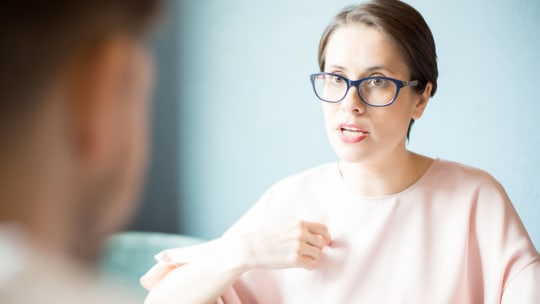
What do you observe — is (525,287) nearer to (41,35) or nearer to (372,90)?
(372,90)

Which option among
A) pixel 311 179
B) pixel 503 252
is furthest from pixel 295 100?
pixel 503 252

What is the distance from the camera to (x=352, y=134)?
4.75 ft

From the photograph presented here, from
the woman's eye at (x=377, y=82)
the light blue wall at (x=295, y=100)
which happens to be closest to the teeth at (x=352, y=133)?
the woman's eye at (x=377, y=82)

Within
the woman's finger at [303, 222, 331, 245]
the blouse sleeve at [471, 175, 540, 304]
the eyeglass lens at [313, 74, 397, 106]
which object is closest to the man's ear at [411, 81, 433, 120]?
the eyeglass lens at [313, 74, 397, 106]

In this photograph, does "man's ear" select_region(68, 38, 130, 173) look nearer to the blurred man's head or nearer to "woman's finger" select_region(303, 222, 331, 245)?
the blurred man's head

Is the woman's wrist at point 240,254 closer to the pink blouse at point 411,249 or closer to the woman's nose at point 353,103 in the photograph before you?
the pink blouse at point 411,249

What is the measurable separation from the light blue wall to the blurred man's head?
1624 millimetres

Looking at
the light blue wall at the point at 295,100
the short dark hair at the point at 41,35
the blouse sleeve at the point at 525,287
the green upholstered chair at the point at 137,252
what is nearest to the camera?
the short dark hair at the point at 41,35

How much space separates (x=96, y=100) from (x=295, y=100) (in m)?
1.95

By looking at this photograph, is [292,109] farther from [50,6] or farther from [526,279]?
[50,6]

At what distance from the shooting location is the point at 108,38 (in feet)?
1.26

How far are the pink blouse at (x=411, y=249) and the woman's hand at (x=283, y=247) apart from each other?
0.12m

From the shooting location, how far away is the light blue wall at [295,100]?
1.84m

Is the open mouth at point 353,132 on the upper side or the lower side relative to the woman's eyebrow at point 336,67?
lower
